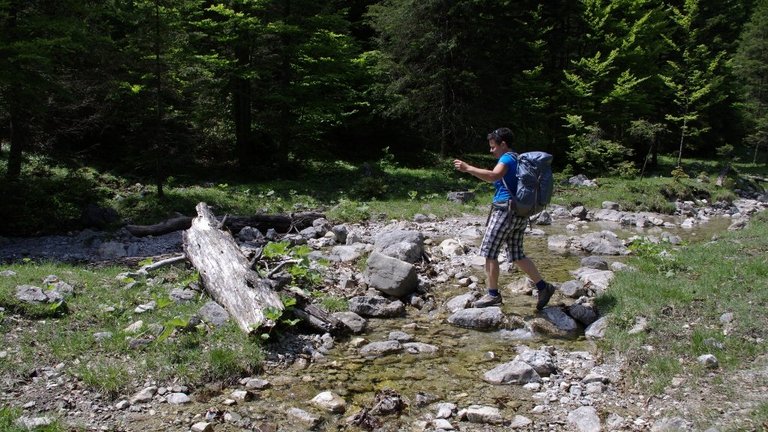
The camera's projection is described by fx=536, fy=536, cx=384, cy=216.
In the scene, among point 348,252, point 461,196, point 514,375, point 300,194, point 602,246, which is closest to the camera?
point 514,375

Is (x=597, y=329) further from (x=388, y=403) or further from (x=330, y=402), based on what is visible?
(x=330, y=402)

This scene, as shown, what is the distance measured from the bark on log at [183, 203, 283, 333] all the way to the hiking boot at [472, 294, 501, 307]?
3.02 meters

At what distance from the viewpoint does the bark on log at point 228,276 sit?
21.2 ft

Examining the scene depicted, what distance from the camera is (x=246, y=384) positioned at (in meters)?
5.54

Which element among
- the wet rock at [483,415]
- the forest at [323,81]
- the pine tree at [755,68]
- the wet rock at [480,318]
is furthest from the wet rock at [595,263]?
the pine tree at [755,68]

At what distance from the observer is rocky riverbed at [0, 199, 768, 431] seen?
4.79 metres

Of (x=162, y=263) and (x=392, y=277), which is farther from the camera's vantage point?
(x=162, y=263)

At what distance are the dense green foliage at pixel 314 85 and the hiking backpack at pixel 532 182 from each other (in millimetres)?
10518

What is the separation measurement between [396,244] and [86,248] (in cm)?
650

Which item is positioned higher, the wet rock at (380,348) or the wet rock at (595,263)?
the wet rock at (595,263)

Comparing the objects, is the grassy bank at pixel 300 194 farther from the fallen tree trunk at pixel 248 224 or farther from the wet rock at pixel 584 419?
the wet rock at pixel 584 419

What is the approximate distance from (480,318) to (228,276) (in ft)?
11.4

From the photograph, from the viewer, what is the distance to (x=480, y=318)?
7383 mm

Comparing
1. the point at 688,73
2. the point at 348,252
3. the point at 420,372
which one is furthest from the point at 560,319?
the point at 688,73
